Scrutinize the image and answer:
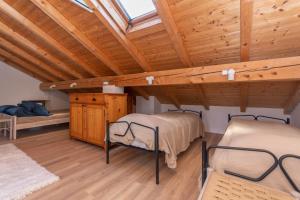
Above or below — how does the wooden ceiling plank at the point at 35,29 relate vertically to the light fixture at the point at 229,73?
above

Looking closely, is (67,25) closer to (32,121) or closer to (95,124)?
(95,124)

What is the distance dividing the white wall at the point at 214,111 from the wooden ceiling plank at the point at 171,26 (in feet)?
7.24

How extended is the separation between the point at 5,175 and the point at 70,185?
965 mm

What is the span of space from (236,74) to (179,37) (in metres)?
0.96

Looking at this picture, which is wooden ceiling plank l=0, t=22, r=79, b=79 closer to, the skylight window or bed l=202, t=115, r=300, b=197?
the skylight window

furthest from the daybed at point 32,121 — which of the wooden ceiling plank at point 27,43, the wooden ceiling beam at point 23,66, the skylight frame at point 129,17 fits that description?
the skylight frame at point 129,17

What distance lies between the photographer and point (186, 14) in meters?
1.89

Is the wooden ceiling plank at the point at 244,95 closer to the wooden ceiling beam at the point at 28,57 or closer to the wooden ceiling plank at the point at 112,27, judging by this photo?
the wooden ceiling plank at the point at 112,27

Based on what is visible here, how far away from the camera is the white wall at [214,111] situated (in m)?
3.63

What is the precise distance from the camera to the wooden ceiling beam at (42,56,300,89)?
190cm

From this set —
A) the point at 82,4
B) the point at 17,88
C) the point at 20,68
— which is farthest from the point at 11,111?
the point at 82,4

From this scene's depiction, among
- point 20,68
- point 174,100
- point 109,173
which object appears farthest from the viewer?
point 20,68

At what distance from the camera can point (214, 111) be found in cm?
422

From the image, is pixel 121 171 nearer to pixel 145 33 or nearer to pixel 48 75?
pixel 145 33
